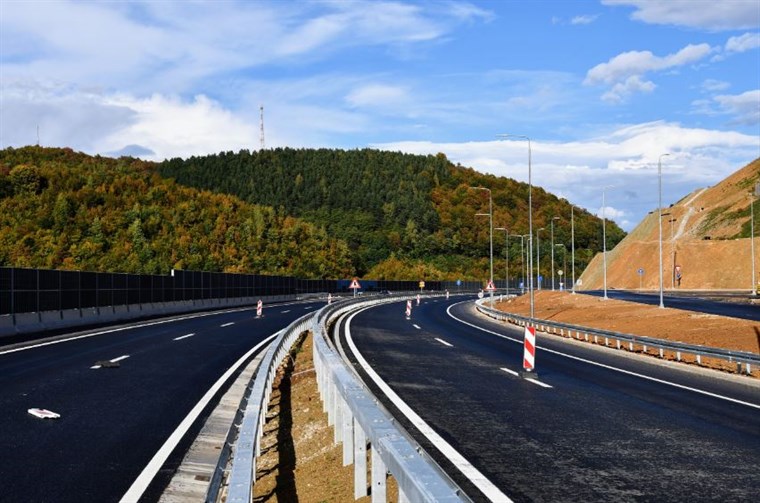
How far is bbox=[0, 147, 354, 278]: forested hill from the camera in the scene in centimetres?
12394

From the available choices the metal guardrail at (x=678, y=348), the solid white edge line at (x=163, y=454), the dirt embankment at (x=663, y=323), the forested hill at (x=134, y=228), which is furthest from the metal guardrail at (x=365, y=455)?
the forested hill at (x=134, y=228)

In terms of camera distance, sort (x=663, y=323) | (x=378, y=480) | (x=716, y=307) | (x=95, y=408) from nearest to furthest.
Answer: (x=378, y=480), (x=95, y=408), (x=663, y=323), (x=716, y=307)

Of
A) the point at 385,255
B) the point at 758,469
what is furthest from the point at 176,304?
the point at 385,255

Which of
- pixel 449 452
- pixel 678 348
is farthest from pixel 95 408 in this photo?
pixel 678 348

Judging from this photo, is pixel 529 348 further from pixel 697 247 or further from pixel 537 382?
pixel 697 247

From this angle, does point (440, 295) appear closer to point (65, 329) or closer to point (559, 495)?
point (65, 329)

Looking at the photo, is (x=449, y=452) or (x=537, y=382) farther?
(x=537, y=382)

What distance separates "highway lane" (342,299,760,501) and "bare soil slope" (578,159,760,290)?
329 feet

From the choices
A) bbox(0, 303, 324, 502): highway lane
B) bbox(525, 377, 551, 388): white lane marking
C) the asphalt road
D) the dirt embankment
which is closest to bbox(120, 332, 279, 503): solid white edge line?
bbox(0, 303, 324, 502): highway lane

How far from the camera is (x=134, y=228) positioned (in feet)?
443

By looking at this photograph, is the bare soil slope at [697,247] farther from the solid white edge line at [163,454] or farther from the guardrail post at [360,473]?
the guardrail post at [360,473]

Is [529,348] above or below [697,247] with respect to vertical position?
below

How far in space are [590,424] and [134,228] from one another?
131036 mm

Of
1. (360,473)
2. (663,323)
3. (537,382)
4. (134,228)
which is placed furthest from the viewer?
(134,228)
